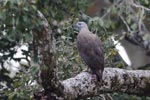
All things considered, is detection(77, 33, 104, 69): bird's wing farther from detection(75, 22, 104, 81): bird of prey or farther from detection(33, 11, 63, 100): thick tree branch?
detection(33, 11, 63, 100): thick tree branch

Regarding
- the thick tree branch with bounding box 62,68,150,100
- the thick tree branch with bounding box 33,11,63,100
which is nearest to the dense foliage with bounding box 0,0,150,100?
the thick tree branch with bounding box 33,11,63,100

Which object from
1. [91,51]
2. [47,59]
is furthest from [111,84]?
[47,59]

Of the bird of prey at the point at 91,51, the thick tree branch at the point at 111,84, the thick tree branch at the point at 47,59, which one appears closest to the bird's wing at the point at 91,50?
the bird of prey at the point at 91,51

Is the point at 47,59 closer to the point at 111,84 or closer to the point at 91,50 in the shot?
the point at 111,84

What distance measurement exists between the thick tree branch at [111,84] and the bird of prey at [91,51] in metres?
0.09

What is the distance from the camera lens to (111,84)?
5.38 metres

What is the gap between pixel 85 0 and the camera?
24.9 feet

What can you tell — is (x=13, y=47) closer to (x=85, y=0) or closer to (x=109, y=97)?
(x=85, y=0)

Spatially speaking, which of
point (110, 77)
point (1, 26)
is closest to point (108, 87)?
point (110, 77)

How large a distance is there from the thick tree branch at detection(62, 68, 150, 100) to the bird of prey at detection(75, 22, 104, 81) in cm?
9

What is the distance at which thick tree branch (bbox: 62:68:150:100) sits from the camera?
5031 millimetres

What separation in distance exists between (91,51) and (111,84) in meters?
0.51

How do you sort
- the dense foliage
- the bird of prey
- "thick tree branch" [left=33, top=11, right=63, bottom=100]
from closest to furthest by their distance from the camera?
1. "thick tree branch" [left=33, top=11, right=63, bottom=100]
2. the bird of prey
3. the dense foliage

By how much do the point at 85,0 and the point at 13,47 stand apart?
1.12 meters
